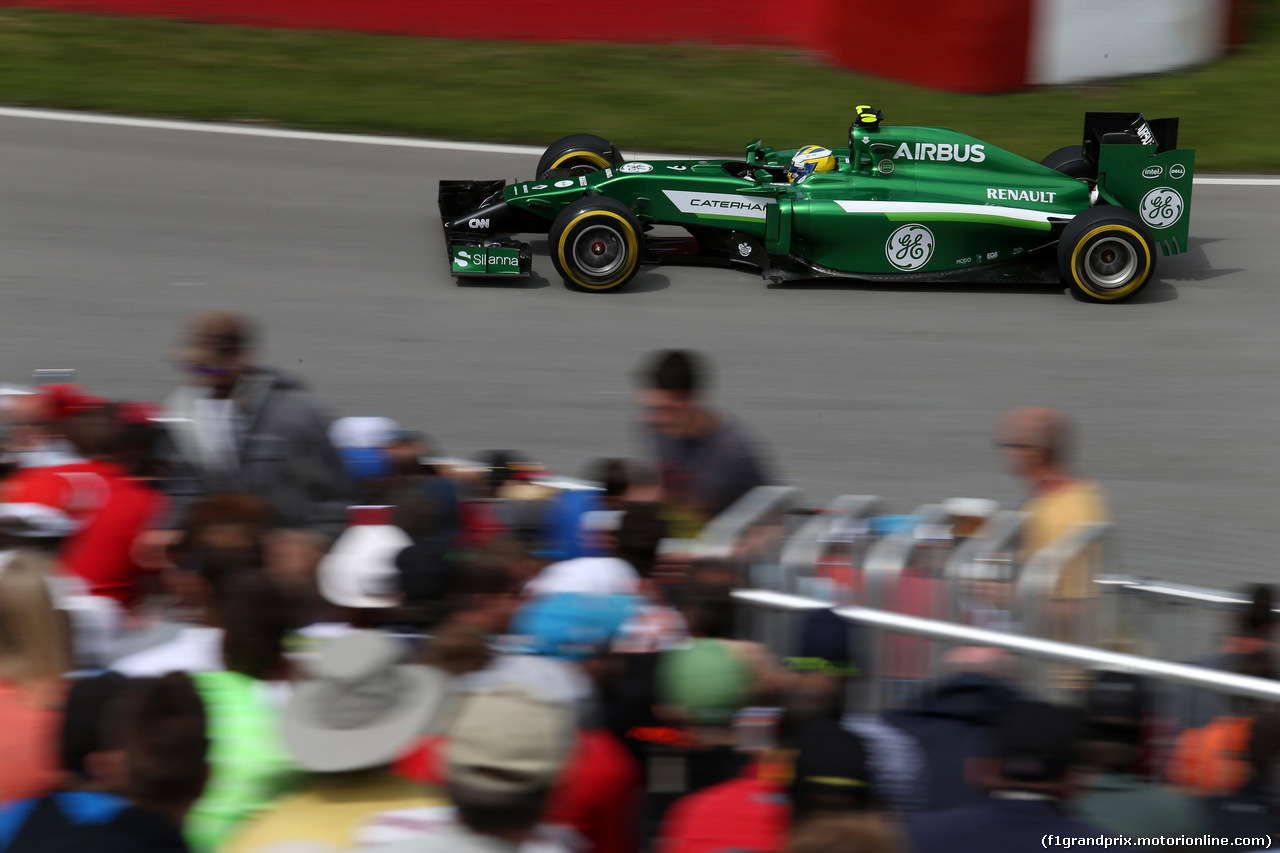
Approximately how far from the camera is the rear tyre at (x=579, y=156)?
39.2 ft

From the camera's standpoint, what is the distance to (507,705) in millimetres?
2555

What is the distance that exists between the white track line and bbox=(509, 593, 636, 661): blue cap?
11.2 metres

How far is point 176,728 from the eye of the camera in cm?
276

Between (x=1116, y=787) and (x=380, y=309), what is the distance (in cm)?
777

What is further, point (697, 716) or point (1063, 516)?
point (1063, 516)

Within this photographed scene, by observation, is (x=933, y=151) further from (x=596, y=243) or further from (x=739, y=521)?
(x=739, y=521)

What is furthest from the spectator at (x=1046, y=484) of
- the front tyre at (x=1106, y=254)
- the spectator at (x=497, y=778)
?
the front tyre at (x=1106, y=254)

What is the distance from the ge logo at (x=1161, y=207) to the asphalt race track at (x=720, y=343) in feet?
1.78

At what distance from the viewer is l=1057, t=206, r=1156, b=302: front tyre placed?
34.1 ft

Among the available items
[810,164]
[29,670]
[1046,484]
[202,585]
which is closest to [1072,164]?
[810,164]

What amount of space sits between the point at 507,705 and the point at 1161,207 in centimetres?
948

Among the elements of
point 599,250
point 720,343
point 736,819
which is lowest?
point 736,819

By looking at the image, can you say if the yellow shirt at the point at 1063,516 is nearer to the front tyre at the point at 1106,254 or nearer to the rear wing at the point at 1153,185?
the front tyre at the point at 1106,254

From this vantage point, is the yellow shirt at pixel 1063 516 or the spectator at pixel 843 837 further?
the yellow shirt at pixel 1063 516
